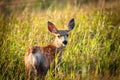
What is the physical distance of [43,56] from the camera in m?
6.97

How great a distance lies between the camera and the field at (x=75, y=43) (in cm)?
730

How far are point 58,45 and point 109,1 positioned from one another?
757 centimetres

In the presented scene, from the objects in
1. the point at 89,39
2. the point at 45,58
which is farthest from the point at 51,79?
the point at 89,39

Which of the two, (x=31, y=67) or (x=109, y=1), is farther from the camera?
(x=109, y=1)

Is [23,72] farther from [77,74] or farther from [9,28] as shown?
[9,28]

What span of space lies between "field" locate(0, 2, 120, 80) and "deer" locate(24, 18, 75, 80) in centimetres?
16

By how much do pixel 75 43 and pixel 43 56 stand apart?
1433 mm

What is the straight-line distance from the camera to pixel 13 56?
773 cm

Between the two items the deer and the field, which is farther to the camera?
the field

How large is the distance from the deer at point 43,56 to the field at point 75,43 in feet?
0.52

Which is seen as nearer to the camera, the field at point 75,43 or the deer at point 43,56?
the deer at point 43,56

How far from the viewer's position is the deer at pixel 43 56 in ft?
22.1

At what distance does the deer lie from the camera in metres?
6.73

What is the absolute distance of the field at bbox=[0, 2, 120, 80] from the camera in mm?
7305
